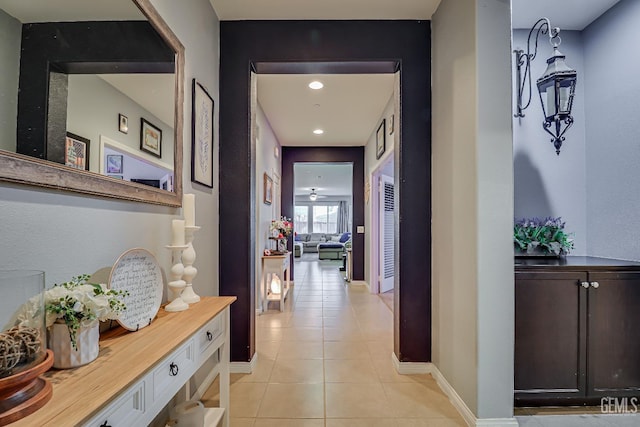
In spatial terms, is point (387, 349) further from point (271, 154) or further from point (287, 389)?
point (271, 154)

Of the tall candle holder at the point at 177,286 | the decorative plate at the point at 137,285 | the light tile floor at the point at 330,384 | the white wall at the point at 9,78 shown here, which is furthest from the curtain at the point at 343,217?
the white wall at the point at 9,78

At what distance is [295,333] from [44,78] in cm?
303

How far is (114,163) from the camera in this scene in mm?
1240

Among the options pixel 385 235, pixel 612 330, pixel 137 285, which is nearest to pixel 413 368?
pixel 612 330

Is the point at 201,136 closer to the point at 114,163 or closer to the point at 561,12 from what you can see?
the point at 114,163

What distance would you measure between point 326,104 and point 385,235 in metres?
2.70

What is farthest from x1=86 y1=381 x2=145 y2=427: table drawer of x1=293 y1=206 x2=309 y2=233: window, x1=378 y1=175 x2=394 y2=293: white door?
x1=293 y1=206 x2=309 y2=233: window

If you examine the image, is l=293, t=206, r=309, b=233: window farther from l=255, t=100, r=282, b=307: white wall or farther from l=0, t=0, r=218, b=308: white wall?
l=0, t=0, r=218, b=308: white wall

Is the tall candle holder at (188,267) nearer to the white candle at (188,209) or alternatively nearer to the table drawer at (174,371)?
the white candle at (188,209)

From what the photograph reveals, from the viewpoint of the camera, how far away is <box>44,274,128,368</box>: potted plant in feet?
2.88

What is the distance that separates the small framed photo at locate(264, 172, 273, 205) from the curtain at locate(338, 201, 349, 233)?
34.3 feet

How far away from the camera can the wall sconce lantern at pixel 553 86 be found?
213cm

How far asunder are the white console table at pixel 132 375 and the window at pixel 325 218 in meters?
14.3

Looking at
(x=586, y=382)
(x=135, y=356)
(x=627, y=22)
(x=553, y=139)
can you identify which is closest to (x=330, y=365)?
(x=586, y=382)
